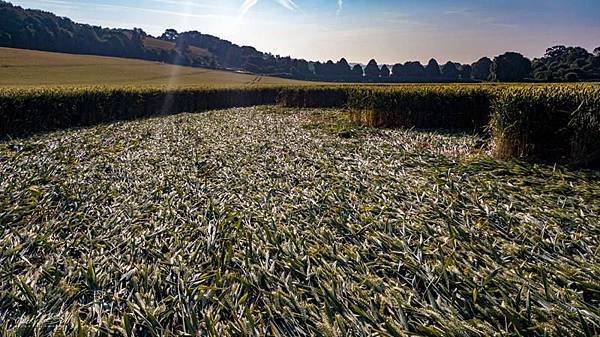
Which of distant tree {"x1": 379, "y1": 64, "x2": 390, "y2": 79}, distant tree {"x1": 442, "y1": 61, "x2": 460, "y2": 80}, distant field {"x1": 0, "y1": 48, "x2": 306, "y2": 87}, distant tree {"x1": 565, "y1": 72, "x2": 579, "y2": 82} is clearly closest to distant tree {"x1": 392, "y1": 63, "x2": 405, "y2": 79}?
distant tree {"x1": 379, "y1": 64, "x2": 390, "y2": 79}

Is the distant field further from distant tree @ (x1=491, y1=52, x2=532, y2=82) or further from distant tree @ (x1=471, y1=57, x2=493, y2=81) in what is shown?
distant tree @ (x1=471, y1=57, x2=493, y2=81)

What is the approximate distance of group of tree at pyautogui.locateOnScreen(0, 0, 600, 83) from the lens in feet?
89.8

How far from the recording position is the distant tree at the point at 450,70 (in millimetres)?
44184

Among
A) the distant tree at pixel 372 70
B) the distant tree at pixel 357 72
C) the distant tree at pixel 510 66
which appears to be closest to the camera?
the distant tree at pixel 510 66

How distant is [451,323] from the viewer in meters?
1.60

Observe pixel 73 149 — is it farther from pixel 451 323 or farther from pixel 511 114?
pixel 511 114

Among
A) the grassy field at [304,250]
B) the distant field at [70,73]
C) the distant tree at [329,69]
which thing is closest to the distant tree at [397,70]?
the distant tree at [329,69]

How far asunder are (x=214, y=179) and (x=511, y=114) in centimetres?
439

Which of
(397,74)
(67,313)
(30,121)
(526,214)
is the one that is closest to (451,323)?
(526,214)

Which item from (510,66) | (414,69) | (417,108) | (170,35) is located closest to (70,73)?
(417,108)

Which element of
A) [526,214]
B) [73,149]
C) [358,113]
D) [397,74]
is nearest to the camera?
[526,214]

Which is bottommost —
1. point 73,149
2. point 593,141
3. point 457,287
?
point 73,149

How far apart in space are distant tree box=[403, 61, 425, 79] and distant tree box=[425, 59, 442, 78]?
2.27ft

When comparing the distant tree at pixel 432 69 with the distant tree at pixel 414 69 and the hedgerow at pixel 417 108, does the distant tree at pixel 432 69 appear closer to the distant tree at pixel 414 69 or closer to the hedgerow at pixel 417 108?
the distant tree at pixel 414 69
